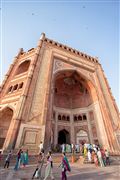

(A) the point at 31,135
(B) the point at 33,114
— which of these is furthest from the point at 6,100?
(A) the point at 31,135

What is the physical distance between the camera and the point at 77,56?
75.3 ft

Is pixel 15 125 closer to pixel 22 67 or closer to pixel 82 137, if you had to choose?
pixel 22 67

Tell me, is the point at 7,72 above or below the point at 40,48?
below

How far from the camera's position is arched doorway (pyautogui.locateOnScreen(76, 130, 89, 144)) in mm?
19875

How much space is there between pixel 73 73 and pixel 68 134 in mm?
10320

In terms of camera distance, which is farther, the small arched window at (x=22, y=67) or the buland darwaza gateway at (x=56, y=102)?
the small arched window at (x=22, y=67)

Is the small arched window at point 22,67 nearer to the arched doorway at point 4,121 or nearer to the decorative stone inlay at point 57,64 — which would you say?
the decorative stone inlay at point 57,64

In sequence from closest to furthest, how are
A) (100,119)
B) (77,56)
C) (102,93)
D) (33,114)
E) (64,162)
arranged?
(64,162)
(33,114)
(100,119)
(102,93)
(77,56)

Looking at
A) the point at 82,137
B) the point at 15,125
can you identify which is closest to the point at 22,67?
the point at 15,125

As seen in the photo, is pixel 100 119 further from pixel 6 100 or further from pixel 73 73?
pixel 6 100

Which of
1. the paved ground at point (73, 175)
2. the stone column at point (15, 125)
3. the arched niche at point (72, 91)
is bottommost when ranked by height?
the paved ground at point (73, 175)

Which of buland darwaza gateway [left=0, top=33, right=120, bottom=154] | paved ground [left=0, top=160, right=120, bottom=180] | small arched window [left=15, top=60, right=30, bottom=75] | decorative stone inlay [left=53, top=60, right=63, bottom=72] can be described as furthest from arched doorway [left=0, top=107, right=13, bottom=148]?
decorative stone inlay [left=53, top=60, right=63, bottom=72]

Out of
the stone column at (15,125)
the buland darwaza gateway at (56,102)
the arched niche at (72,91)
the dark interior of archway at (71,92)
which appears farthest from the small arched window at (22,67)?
the stone column at (15,125)

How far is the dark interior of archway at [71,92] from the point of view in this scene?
21.8m
